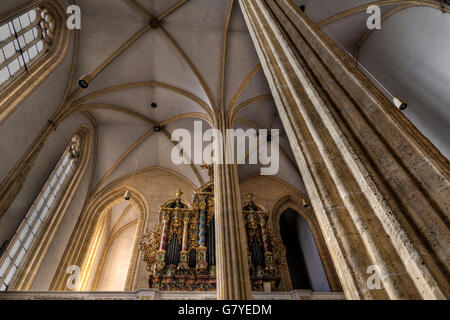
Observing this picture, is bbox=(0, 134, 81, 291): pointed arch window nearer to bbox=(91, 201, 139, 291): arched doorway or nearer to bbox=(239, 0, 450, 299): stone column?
bbox=(91, 201, 139, 291): arched doorway

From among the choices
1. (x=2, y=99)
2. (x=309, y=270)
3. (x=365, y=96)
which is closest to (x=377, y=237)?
(x=365, y=96)

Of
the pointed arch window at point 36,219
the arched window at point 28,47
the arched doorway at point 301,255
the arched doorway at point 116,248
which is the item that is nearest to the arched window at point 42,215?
the pointed arch window at point 36,219

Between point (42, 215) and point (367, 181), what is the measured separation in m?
10.6

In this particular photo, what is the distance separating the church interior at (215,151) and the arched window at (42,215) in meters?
0.06

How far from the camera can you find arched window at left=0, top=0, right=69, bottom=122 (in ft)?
23.9

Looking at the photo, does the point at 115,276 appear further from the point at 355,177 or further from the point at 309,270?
the point at 355,177

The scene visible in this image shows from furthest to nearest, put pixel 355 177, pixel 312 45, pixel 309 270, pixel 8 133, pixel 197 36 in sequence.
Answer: pixel 309 270, pixel 197 36, pixel 8 133, pixel 312 45, pixel 355 177

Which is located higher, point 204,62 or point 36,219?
point 204,62

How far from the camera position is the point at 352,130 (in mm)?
2539

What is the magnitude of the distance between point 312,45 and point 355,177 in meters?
2.21

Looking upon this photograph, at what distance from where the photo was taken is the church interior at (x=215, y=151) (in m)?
2.02

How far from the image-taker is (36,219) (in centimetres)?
928

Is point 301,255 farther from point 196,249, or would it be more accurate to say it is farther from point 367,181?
point 367,181

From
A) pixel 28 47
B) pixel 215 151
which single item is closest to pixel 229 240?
pixel 215 151
